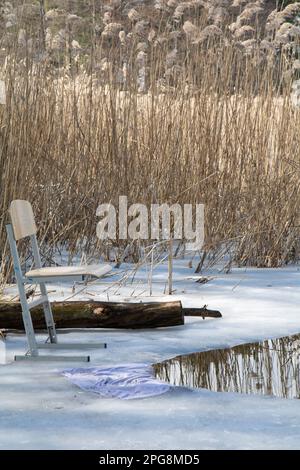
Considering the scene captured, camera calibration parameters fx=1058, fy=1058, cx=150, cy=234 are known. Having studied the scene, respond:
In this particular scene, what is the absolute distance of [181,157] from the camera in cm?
643

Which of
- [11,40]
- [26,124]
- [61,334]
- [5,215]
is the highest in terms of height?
[11,40]

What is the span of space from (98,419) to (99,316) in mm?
1294

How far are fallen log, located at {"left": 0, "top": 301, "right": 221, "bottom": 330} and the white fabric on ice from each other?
2.00 ft

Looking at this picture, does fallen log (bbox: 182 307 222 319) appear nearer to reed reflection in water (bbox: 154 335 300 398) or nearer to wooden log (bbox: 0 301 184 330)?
wooden log (bbox: 0 301 184 330)

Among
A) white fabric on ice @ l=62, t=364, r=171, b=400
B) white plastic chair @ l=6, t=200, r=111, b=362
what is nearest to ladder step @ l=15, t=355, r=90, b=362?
white plastic chair @ l=6, t=200, r=111, b=362

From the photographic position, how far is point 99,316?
4.36 meters

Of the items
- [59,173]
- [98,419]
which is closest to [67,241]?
[59,173]

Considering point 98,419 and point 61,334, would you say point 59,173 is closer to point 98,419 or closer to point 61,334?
point 61,334

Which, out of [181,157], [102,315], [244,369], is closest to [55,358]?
[102,315]

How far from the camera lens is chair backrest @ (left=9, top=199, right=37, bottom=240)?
3.97 meters

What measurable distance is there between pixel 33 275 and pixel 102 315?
572 mm

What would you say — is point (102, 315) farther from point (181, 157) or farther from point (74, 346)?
point (181, 157)

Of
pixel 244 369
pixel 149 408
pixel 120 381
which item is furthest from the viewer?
pixel 244 369

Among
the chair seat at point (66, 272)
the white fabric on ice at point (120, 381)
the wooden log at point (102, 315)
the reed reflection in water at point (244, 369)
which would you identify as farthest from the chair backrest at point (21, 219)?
the reed reflection in water at point (244, 369)
